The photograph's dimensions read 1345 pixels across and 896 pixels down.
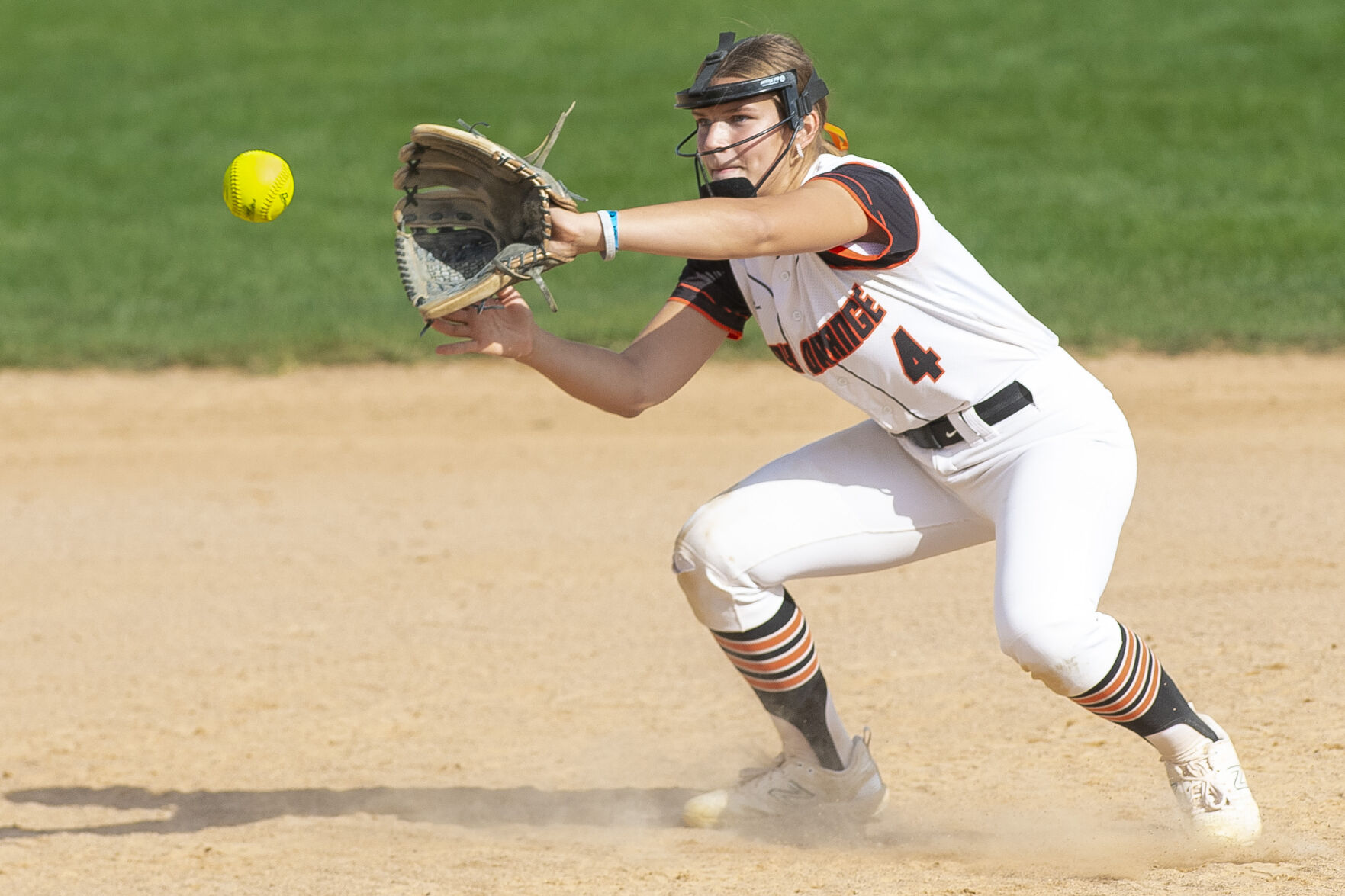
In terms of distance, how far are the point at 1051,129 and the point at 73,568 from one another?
31.0 feet

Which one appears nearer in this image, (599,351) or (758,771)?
(599,351)

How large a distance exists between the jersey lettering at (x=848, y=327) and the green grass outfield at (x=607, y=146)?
16.8 ft

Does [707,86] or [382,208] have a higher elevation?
[707,86]

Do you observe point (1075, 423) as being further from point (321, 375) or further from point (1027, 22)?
point (1027, 22)

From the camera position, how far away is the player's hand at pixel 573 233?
9.95ft

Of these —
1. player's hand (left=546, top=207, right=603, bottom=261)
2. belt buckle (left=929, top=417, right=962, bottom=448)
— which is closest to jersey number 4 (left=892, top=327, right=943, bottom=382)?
belt buckle (left=929, top=417, right=962, bottom=448)

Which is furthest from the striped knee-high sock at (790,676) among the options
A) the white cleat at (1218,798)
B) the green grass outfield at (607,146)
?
the green grass outfield at (607,146)

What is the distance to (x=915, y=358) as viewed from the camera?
3496 mm

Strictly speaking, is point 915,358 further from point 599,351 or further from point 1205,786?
point 1205,786

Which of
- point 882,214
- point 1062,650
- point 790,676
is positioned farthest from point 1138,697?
point 882,214

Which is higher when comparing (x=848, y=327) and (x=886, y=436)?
(x=848, y=327)

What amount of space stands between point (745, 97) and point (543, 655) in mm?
2416

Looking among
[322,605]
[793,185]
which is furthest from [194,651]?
[793,185]

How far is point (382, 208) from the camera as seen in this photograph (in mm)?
12031
